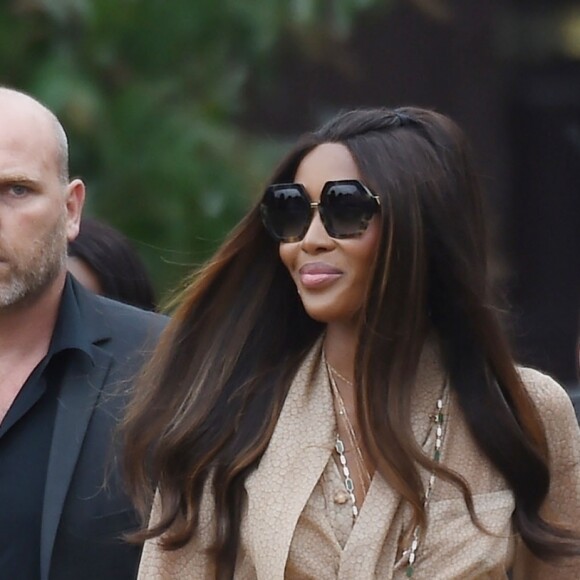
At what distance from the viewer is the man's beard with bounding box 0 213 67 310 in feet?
14.8

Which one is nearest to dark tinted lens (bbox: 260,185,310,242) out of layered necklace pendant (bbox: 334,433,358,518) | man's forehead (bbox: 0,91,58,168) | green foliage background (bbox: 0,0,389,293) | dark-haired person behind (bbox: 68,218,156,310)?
layered necklace pendant (bbox: 334,433,358,518)

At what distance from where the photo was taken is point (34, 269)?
14.9 ft

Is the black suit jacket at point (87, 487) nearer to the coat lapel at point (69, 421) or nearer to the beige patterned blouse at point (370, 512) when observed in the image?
the coat lapel at point (69, 421)

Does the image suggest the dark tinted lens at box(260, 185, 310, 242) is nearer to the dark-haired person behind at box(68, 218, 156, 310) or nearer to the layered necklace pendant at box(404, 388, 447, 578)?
the layered necklace pendant at box(404, 388, 447, 578)

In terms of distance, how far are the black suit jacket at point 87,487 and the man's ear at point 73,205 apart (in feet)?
1.23

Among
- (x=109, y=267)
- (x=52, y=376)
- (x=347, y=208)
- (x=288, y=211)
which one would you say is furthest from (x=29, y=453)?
(x=109, y=267)

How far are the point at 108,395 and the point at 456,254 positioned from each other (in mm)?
1007

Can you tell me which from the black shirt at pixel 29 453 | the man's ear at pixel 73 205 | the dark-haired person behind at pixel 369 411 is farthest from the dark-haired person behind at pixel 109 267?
the dark-haired person behind at pixel 369 411

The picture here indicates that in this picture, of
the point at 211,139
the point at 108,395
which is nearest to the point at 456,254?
the point at 108,395

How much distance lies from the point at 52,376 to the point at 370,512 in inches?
42.7

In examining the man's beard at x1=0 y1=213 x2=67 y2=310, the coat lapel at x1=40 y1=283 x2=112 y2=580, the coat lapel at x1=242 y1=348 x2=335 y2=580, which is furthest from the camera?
the man's beard at x1=0 y1=213 x2=67 y2=310

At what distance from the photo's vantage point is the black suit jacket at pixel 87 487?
429 centimetres

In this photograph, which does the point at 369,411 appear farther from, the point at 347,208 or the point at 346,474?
the point at 347,208

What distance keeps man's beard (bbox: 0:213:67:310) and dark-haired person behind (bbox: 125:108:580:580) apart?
69 cm
